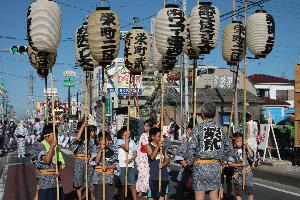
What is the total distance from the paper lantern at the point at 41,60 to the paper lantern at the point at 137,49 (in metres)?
1.78

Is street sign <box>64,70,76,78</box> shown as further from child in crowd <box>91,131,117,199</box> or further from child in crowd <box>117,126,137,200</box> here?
child in crowd <box>91,131,117,199</box>

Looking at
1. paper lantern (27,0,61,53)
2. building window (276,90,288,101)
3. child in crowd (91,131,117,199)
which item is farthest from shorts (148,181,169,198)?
building window (276,90,288,101)

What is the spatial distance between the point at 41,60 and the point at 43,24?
81cm

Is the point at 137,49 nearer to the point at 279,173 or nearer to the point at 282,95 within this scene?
the point at 279,173

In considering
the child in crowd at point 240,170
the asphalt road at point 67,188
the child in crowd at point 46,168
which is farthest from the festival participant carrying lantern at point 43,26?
the asphalt road at point 67,188

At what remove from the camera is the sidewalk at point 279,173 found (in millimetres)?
12094

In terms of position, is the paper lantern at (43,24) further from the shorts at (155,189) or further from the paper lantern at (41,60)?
the shorts at (155,189)

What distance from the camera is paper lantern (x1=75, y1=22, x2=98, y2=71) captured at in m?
7.99

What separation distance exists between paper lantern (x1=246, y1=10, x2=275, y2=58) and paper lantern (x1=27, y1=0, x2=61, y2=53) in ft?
12.2

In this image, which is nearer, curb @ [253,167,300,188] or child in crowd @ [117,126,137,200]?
child in crowd @ [117,126,137,200]

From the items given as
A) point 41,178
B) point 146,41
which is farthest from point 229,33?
point 41,178

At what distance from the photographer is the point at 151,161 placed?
26.7ft

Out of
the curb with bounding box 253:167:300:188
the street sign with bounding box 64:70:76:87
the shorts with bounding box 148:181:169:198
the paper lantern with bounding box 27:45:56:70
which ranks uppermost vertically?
the street sign with bounding box 64:70:76:87

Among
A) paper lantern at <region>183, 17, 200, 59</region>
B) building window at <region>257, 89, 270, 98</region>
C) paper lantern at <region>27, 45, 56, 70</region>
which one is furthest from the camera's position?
building window at <region>257, 89, 270, 98</region>
